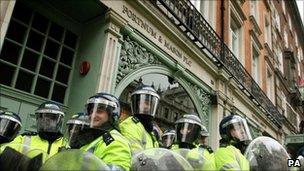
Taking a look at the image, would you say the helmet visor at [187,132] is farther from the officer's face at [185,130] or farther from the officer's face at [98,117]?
the officer's face at [98,117]

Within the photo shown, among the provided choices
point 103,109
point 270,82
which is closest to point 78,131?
point 103,109

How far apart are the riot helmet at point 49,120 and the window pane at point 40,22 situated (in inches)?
78.5

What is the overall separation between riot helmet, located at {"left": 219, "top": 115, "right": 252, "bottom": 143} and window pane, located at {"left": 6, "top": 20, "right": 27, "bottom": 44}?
10.3 feet

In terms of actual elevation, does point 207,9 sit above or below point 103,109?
above

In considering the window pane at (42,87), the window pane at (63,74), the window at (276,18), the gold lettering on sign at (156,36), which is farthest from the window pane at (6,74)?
the window at (276,18)

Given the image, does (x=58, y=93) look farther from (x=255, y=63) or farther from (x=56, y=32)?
(x=255, y=63)

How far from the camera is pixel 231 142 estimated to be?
3012mm

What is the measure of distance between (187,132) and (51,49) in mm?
2938

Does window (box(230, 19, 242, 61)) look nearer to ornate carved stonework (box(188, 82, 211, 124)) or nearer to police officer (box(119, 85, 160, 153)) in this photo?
ornate carved stonework (box(188, 82, 211, 124))

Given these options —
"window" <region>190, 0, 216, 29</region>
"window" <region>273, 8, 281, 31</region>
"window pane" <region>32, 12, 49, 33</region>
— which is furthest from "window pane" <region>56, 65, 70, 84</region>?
"window" <region>273, 8, 281, 31</region>

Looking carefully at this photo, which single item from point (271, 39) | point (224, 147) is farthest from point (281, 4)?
point (224, 147)

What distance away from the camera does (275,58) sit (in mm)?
17656

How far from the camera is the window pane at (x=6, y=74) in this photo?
4543 millimetres

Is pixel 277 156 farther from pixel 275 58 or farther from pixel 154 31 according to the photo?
pixel 275 58
